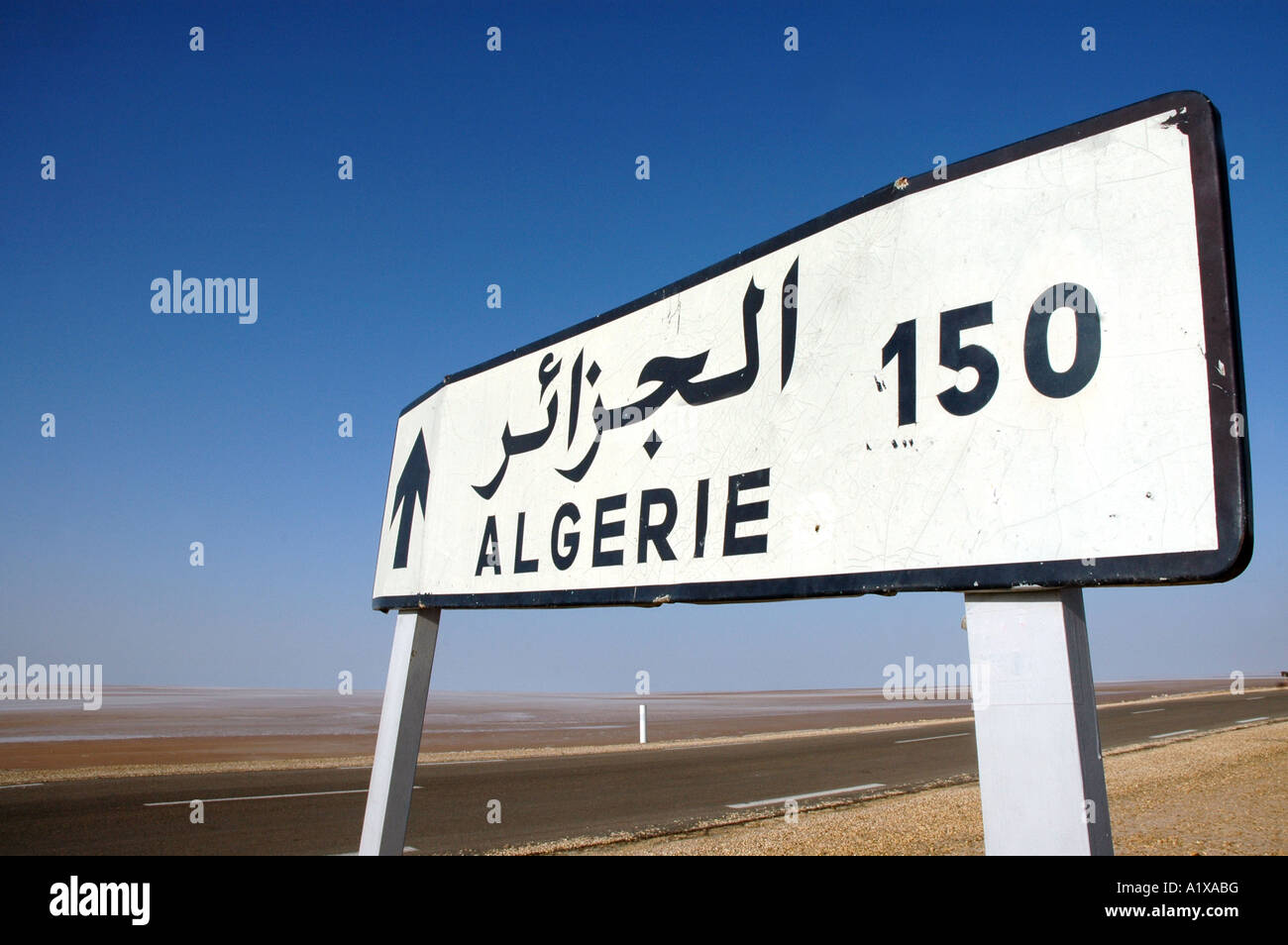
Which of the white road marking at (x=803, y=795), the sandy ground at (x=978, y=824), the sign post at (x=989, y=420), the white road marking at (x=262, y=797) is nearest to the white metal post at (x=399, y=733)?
the sign post at (x=989, y=420)

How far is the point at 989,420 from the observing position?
163 cm

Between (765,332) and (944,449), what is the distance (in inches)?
26.7

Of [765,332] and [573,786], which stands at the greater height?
[765,332]

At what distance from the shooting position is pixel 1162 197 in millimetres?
1466

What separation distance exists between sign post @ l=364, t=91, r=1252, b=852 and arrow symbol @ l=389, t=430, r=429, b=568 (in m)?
1.23

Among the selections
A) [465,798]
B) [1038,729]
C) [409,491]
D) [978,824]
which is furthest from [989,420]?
[465,798]

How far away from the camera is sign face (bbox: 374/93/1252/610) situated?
4.59 feet

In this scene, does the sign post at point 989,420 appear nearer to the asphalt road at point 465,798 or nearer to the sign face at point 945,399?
the sign face at point 945,399

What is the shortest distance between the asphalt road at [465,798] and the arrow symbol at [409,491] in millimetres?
5281

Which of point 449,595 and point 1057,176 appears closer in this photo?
point 1057,176

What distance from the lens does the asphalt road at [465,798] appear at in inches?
335

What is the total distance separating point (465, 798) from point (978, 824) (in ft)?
21.7
